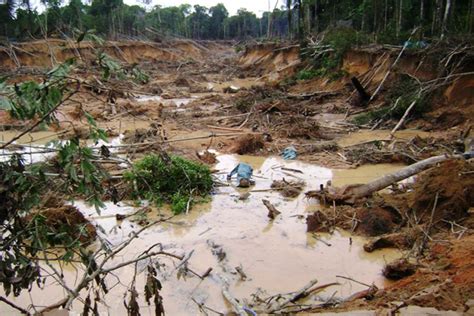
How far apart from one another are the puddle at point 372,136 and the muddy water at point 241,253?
3.82 metres

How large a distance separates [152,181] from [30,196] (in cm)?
591

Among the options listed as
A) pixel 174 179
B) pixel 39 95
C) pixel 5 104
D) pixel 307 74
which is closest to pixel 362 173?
pixel 174 179

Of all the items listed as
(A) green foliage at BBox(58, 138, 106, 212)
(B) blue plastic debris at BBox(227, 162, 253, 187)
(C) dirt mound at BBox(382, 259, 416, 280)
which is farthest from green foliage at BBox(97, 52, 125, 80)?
(B) blue plastic debris at BBox(227, 162, 253, 187)

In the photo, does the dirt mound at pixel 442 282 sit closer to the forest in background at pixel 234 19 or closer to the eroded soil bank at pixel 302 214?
the eroded soil bank at pixel 302 214

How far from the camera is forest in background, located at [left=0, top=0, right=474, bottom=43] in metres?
3.84

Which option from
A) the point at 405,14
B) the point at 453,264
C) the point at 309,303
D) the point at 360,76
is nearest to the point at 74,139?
the point at 309,303

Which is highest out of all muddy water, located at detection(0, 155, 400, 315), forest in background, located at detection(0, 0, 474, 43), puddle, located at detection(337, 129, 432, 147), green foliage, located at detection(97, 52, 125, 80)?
forest in background, located at detection(0, 0, 474, 43)

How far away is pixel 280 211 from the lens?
7566 mm

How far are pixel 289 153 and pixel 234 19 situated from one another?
193ft

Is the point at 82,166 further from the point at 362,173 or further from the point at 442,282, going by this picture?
the point at 362,173

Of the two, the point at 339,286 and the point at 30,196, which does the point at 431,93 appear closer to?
the point at 339,286

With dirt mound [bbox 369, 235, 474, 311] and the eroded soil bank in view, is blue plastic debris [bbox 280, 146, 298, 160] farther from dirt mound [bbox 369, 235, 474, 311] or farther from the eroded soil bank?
dirt mound [bbox 369, 235, 474, 311]

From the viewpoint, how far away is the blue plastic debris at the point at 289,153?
1070cm

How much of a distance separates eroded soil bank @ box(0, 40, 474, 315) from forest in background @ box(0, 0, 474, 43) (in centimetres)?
30
